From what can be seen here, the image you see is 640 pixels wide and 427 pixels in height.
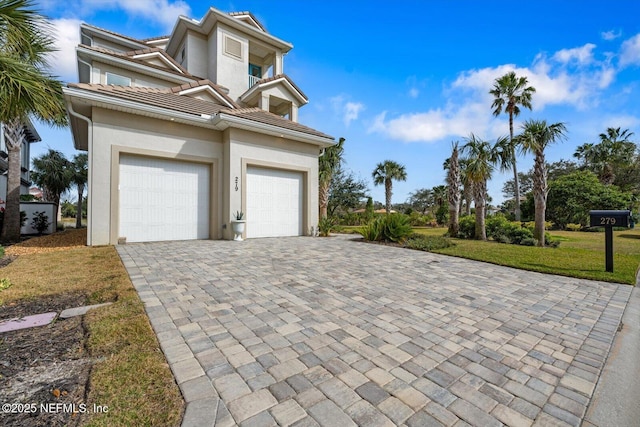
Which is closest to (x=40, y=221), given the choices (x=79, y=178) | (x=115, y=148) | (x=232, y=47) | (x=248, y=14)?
(x=79, y=178)

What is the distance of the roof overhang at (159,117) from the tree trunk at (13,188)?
183 centimetres

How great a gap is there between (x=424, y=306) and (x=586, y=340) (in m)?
1.56

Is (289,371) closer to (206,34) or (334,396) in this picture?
(334,396)

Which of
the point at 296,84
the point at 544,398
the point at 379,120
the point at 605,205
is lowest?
the point at 544,398

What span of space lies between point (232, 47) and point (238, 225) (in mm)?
10377

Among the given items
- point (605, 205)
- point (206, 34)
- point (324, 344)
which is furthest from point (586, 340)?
point (605, 205)

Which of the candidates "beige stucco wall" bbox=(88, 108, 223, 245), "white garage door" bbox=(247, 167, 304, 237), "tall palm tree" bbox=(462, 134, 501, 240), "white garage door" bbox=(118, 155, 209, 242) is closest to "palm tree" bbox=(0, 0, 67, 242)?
"beige stucco wall" bbox=(88, 108, 223, 245)

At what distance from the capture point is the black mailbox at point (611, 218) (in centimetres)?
527

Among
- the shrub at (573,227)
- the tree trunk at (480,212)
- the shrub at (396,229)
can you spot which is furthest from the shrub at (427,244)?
the shrub at (573,227)

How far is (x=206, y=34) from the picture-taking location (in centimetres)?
1477

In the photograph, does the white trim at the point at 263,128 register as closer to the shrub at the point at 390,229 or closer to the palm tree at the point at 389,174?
the shrub at the point at 390,229

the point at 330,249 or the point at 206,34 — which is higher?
the point at 206,34

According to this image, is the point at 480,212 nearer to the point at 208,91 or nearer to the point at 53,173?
the point at 208,91

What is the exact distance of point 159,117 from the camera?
9.04 metres
